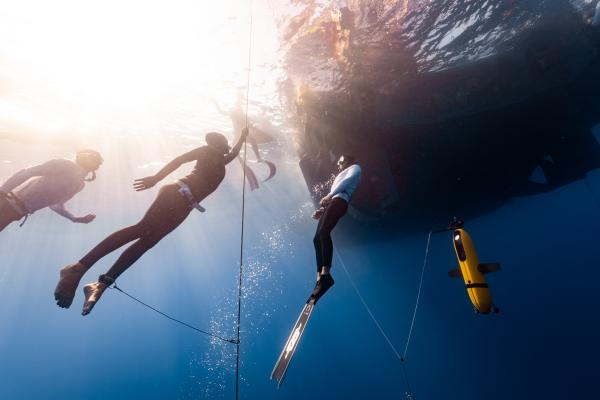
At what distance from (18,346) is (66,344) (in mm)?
14757

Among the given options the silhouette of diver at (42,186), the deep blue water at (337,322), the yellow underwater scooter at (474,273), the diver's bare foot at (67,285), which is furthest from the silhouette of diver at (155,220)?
the deep blue water at (337,322)

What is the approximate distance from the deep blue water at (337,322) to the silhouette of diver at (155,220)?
14.3 m

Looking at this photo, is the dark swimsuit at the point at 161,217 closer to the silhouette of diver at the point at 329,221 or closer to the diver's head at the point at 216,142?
the diver's head at the point at 216,142

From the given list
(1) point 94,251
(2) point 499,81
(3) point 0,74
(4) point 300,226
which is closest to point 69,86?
(3) point 0,74

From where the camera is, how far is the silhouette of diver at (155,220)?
11.1 feet

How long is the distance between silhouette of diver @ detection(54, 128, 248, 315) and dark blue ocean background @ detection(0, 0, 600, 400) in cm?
675

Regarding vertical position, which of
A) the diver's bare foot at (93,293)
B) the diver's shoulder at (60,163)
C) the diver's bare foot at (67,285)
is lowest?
the diver's bare foot at (93,293)

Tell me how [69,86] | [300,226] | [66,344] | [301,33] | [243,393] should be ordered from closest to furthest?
[301,33], [69,86], [243,393], [300,226], [66,344]

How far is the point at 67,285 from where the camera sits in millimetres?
3303

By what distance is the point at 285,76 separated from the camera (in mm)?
12555

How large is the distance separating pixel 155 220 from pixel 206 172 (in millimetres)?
1107

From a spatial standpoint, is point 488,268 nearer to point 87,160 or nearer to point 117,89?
Answer: point 87,160

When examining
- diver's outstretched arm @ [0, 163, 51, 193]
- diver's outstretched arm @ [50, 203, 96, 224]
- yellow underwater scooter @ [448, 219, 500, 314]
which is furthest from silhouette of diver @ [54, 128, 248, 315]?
yellow underwater scooter @ [448, 219, 500, 314]

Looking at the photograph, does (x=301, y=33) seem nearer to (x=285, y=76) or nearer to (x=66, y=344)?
(x=285, y=76)
